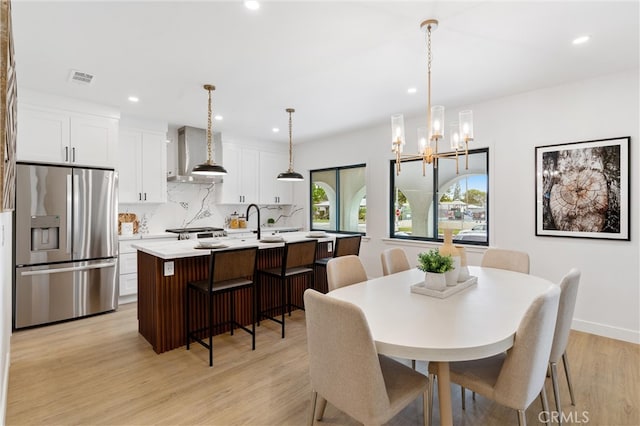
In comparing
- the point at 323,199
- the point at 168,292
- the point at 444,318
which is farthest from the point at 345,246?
the point at 323,199

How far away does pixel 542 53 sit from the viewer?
2773mm

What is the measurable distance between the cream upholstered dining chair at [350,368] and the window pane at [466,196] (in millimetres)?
2845

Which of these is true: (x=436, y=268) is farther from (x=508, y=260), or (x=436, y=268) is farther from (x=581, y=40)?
(x=581, y=40)

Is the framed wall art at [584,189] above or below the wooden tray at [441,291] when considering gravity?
above

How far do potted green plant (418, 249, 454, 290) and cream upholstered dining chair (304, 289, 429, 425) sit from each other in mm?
661

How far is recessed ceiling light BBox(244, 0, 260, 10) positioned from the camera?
2.09 meters

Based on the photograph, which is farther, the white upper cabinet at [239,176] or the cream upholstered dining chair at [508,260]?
the white upper cabinet at [239,176]

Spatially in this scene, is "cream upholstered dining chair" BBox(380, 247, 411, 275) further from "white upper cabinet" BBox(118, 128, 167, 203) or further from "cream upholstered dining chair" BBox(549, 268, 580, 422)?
"white upper cabinet" BBox(118, 128, 167, 203)


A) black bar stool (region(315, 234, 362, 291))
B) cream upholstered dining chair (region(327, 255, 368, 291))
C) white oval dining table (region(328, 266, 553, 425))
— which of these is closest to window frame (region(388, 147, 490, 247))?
black bar stool (region(315, 234, 362, 291))

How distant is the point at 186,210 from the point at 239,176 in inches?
42.0

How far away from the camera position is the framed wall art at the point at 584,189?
3.14m

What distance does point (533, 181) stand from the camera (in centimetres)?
367

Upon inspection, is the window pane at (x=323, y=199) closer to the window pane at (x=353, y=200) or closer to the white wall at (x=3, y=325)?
the window pane at (x=353, y=200)

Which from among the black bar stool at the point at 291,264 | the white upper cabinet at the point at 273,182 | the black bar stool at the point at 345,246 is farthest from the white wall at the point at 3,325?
the white upper cabinet at the point at 273,182
